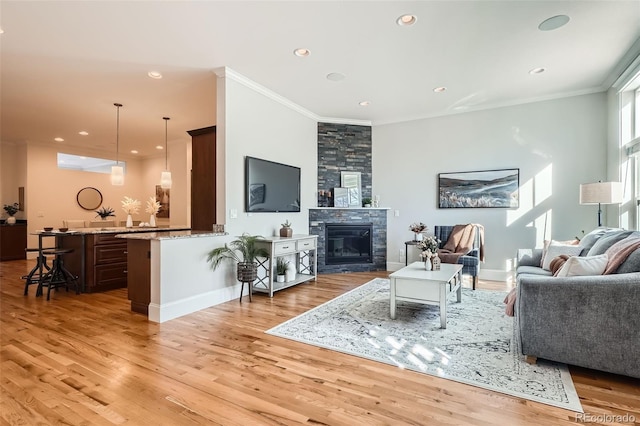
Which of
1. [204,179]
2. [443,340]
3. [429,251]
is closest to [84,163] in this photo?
[204,179]

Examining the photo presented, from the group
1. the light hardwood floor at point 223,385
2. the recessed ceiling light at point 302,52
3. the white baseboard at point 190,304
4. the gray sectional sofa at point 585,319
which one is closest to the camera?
the light hardwood floor at point 223,385

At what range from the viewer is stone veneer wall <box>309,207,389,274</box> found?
20.0 ft

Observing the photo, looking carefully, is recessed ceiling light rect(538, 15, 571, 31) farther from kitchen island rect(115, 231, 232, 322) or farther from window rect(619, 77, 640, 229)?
kitchen island rect(115, 231, 232, 322)

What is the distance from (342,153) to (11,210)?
844 cm

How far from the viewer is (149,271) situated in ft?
11.7

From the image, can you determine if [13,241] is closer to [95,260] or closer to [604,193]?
[95,260]

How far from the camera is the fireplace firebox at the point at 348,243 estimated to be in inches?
244

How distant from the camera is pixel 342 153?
6.45m

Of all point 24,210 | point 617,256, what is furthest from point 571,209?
point 24,210

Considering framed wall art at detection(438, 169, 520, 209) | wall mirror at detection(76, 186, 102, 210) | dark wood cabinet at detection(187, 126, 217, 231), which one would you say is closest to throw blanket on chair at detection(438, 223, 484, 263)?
framed wall art at detection(438, 169, 520, 209)

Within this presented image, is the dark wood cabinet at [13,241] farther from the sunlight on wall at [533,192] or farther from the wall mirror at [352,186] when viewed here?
the sunlight on wall at [533,192]

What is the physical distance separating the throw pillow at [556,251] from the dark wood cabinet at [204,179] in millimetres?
4334

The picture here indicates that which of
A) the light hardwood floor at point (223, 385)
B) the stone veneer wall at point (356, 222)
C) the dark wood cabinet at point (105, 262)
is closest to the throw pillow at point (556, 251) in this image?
the light hardwood floor at point (223, 385)

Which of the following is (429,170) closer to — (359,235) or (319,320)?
(359,235)
